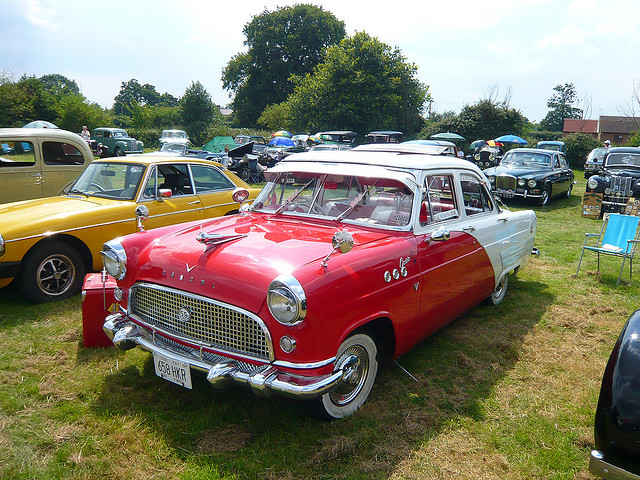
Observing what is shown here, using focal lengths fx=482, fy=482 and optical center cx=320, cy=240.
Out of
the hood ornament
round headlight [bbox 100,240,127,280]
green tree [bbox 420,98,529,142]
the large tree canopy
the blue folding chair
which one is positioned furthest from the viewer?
the large tree canopy

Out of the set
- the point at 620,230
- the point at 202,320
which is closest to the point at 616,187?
the point at 620,230

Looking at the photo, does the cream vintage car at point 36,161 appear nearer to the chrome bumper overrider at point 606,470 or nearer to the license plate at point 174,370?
the license plate at point 174,370

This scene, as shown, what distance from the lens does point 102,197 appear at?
6.40 meters

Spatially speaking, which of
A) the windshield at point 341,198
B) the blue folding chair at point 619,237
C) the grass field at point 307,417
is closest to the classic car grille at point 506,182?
the blue folding chair at point 619,237

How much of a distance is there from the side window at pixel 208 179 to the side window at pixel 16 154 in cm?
337

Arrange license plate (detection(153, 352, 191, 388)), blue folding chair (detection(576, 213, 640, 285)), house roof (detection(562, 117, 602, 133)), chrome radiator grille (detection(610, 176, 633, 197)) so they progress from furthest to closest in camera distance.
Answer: house roof (detection(562, 117, 602, 133)) → chrome radiator grille (detection(610, 176, 633, 197)) → blue folding chair (detection(576, 213, 640, 285)) → license plate (detection(153, 352, 191, 388))

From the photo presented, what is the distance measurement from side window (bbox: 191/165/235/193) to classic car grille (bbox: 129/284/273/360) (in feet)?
12.1

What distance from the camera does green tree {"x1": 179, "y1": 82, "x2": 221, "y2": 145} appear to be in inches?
1860

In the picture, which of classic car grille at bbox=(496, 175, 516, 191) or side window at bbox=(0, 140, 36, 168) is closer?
side window at bbox=(0, 140, 36, 168)

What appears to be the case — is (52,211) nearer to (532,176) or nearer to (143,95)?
(532,176)

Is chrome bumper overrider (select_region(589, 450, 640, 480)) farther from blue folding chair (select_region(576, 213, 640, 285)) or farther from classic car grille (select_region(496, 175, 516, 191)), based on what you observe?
classic car grille (select_region(496, 175, 516, 191))

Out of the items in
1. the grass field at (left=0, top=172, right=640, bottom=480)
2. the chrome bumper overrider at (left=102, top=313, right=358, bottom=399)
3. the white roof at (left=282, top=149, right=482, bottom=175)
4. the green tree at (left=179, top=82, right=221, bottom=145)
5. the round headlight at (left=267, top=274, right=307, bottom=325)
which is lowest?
the grass field at (left=0, top=172, right=640, bottom=480)

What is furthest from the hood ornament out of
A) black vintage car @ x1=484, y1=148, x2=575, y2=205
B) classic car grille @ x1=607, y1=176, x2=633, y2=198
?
classic car grille @ x1=607, y1=176, x2=633, y2=198

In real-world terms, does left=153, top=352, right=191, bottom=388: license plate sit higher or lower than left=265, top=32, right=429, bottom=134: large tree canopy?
lower
